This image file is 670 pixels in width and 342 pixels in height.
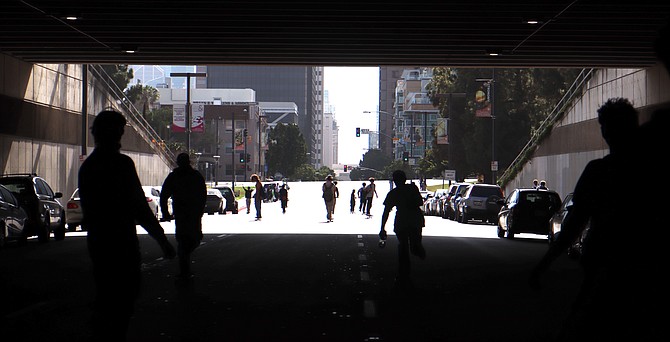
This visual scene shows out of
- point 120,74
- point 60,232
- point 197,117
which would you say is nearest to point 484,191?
point 60,232

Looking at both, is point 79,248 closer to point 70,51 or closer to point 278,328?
point 70,51

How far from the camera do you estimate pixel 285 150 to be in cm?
17812

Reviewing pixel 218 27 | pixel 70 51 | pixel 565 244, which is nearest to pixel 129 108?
pixel 70 51

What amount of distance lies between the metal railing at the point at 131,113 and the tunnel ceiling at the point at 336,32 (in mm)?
13350

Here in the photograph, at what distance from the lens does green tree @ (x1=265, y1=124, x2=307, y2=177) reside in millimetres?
177375

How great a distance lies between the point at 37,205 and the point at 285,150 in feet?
503

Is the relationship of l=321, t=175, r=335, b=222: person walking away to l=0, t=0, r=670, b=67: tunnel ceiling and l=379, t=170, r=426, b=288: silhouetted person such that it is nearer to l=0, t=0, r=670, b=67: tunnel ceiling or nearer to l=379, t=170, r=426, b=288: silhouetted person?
l=0, t=0, r=670, b=67: tunnel ceiling

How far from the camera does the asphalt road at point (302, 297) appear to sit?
996cm

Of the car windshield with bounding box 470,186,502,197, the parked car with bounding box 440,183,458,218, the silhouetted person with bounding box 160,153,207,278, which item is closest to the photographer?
the silhouetted person with bounding box 160,153,207,278

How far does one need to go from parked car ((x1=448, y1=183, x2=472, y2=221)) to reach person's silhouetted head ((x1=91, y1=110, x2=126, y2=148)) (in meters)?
39.7

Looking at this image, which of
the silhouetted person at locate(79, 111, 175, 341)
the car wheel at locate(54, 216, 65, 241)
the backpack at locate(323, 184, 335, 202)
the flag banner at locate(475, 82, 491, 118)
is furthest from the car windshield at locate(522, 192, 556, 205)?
the flag banner at locate(475, 82, 491, 118)

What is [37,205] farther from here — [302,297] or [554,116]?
[554,116]

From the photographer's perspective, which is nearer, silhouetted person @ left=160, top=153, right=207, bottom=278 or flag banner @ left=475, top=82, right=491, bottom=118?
silhouetted person @ left=160, top=153, right=207, bottom=278

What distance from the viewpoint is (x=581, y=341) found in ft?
14.7
